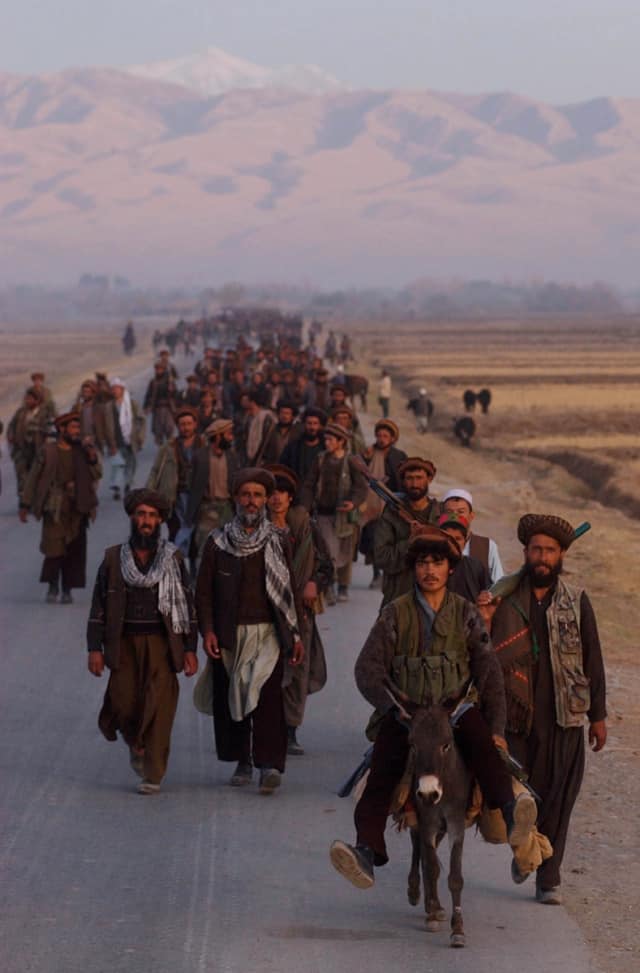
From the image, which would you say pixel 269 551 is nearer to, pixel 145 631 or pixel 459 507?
pixel 145 631

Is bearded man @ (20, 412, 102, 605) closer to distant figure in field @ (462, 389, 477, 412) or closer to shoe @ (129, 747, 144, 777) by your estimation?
shoe @ (129, 747, 144, 777)

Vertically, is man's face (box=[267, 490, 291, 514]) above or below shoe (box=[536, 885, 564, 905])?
above

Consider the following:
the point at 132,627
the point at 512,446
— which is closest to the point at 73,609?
the point at 132,627

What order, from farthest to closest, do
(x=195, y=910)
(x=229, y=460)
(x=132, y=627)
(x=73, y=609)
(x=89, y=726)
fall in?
1. (x=73, y=609)
2. (x=229, y=460)
3. (x=89, y=726)
4. (x=132, y=627)
5. (x=195, y=910)

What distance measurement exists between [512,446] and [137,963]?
107 ft

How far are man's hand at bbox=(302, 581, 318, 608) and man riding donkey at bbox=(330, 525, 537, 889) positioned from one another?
2853mm

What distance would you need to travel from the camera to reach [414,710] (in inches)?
→ 275

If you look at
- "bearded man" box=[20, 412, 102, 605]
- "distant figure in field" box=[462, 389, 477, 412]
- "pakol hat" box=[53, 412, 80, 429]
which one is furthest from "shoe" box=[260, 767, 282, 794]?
"distant figure in field" box=[462, 389, 477, 412]

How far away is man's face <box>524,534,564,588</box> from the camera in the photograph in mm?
7508

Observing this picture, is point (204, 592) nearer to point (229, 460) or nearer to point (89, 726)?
point (89, 726)

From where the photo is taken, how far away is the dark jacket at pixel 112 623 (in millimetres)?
9281

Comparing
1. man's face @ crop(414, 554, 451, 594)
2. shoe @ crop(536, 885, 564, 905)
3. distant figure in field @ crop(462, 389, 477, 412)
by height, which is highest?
man's face @ crop(414, 554, 451, 594)

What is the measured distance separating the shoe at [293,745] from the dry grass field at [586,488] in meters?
1.60

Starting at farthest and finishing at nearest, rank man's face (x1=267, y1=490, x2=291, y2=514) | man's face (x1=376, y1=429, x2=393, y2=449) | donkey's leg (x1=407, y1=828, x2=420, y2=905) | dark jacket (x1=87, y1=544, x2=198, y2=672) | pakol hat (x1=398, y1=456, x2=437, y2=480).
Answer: man's face (x1=376, y1=429, x2=393, y2=449) → pakol hat (x1=398, y1=456, x2=437, y2=480) → man's face (x1=267, y1=490, x2=291, y2=514) → dark jacket (x1=87, y1=544, x2=198, y2=672) → donkey's leg (x1=407, y1=828, x2=420, y2=905)
